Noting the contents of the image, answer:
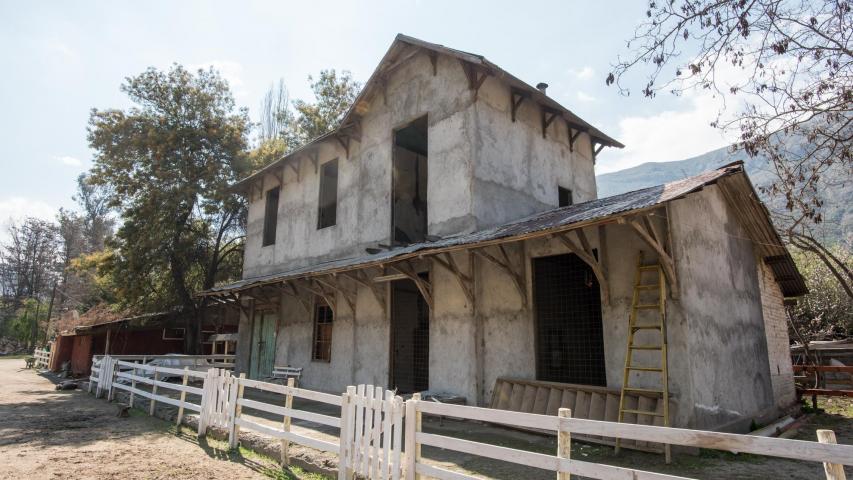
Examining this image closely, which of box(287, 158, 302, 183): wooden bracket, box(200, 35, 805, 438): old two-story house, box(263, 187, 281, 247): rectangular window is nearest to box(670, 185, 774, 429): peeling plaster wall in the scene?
box(200, 35, 805, 438): old two-story house

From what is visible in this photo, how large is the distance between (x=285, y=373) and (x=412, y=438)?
31.3 feet

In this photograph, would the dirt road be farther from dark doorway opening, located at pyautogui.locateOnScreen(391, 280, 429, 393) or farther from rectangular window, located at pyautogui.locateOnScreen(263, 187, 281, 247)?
rectangular window, located at pyautogui.locateOnScreen(263, 187, 281, 247)

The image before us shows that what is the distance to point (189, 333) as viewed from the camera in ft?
71.0

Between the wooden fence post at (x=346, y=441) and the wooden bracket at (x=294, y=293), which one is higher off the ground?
the wooden bracket at (x=294, y=293)

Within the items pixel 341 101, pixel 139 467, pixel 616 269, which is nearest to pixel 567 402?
pixel 616 269

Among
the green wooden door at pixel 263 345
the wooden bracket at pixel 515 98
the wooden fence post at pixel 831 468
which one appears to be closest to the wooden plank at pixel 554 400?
the wooden fence post at pixel 831 468

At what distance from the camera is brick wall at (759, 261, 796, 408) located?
33.4 ft

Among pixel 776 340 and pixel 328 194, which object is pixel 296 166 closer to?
pixel 328 194

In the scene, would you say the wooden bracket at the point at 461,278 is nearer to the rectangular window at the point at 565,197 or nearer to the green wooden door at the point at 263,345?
the rectangular window at the point at 565,197

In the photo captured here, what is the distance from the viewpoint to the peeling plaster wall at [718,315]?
6805mm

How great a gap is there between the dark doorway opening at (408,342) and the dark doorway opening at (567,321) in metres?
3.57

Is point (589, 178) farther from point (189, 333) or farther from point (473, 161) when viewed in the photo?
point (189, 333)

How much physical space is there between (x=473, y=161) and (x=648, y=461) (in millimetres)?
6265

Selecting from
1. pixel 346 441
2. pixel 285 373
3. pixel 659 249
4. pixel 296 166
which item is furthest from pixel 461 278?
pixel 296 166
